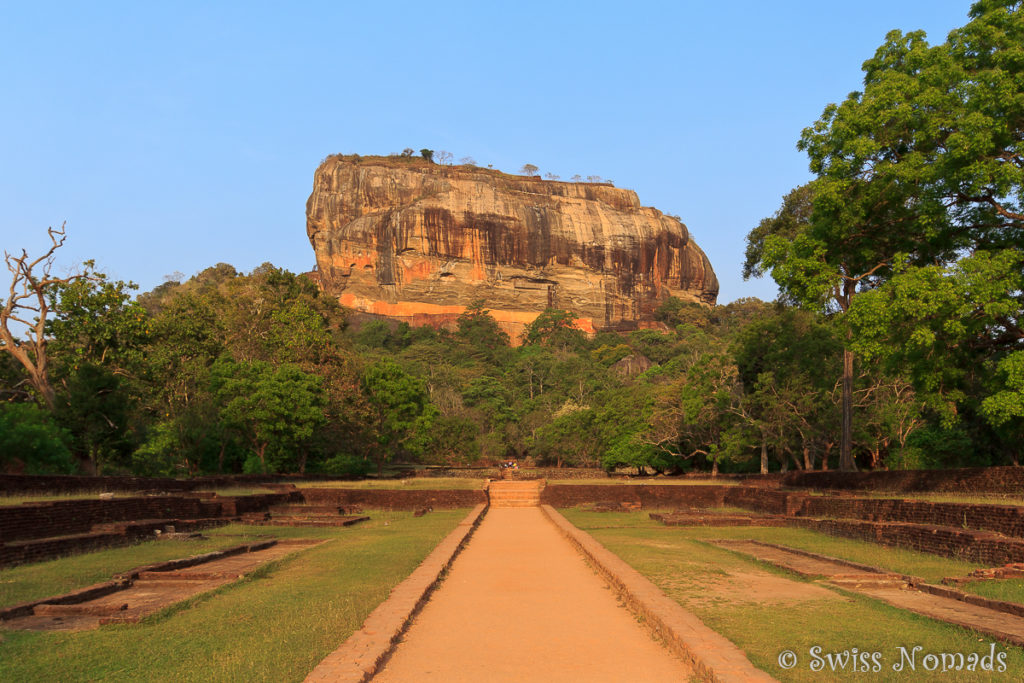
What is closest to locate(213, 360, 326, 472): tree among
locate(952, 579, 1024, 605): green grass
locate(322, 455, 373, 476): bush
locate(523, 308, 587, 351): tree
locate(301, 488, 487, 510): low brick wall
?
locate(322, 455, 373, 476): bush

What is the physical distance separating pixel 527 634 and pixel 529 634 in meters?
0.02

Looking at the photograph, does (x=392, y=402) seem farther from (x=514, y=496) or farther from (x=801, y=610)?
(x=801, y=610)

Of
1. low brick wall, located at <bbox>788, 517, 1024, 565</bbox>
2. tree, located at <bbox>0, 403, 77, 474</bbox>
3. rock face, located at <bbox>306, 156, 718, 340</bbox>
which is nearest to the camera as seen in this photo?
low brick wall, located at <bbox>788, 517, 1024, 565</bbox>

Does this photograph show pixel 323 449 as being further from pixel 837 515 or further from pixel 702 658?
pixel 702 658

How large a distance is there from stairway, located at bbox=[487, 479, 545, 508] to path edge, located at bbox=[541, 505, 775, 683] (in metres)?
14.2

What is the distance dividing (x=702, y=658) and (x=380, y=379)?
29.8 m

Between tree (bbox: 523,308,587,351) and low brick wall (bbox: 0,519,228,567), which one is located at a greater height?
tree (bbox: 523,308,587,351)

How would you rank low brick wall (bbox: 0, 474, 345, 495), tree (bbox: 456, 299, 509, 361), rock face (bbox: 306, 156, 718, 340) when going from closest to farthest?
low brick wall (bbox: 0, 474, 345, 495) < tree (bbox: 456, 299, 509, 361) < rock face (bbox: 306, 156, 718, 340)

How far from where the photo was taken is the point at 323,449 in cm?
3241

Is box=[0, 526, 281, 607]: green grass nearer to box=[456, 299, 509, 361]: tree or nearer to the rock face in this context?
box=[456, 299, 509, 361]: tree

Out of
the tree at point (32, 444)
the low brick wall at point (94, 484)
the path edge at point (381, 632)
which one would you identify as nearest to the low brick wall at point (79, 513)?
the low brick wall at point (94, 484)

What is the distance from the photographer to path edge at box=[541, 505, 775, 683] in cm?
452

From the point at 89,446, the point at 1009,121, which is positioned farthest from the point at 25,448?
the point at 1009,121

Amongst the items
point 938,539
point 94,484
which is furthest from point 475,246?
point 938,539
